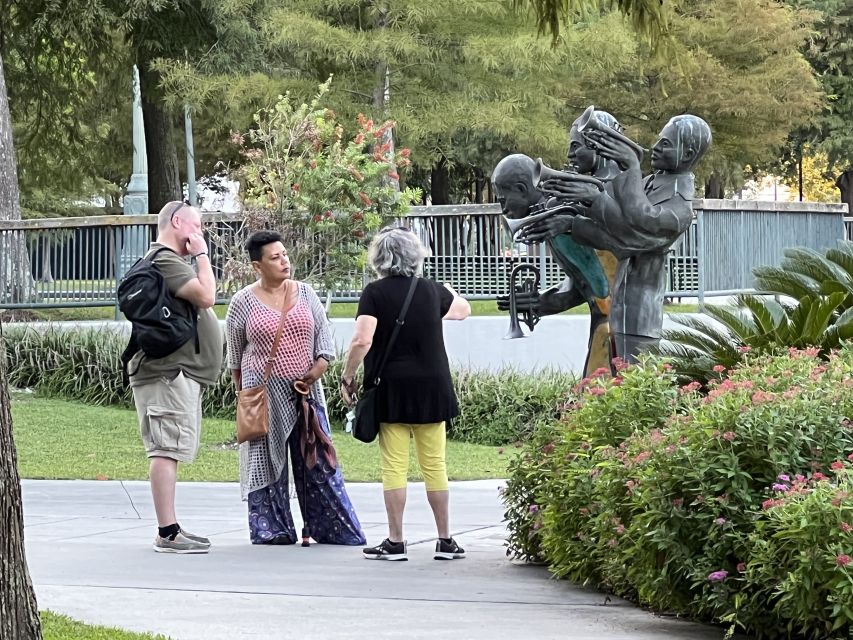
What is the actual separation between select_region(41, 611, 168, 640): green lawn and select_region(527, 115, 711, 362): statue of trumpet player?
11.6 feet

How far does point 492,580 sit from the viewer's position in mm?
7449

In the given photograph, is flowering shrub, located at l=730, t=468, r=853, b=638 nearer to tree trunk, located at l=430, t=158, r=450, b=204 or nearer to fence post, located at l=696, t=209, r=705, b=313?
fence post, located at l=696, t=209, r=705, b=313

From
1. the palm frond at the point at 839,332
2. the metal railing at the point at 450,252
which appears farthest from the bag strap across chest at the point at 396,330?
the metal railing at the point at 450,252

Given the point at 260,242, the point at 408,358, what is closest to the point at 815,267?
the point at 408,358

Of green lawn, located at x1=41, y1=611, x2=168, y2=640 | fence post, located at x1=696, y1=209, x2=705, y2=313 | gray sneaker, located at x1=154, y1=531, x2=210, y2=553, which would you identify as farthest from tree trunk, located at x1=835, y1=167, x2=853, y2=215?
green lawn, located at x1=41, y1=611, x2=168, y2=640

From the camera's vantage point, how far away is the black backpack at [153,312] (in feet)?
27.3

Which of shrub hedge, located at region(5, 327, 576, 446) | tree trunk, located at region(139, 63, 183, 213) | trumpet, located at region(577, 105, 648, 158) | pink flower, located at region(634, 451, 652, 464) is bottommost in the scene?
shrub hedge, located at region(5, 327, 576, 446)

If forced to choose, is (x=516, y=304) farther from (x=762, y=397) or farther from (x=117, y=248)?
A: (x=117, y=248)

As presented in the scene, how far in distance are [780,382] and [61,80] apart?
26396 millimetres

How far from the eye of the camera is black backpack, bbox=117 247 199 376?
27.3 feet

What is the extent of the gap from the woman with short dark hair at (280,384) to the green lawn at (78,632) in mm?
2540

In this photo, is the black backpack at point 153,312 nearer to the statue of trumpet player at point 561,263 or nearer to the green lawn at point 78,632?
the statue of trumpet player at point 561,263

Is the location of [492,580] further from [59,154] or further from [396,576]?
[59,154]

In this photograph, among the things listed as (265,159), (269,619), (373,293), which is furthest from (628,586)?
(265,159)
